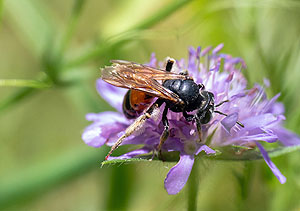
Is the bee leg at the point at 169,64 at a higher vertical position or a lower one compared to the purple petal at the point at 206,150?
higher

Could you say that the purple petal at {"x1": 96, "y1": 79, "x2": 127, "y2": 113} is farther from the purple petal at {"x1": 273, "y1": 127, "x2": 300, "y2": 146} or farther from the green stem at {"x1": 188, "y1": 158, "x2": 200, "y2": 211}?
the purple petal at {"x1": 273, "y1": 127, "x2": 300, "y2": 146}

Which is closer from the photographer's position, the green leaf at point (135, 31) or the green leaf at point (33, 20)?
the green leaf at point (135, 31)

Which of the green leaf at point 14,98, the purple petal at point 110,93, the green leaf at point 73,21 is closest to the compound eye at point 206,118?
the purple petal at point 110,93

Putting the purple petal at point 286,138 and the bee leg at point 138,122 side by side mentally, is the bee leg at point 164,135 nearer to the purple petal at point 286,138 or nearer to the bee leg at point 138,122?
the bee leg at point 138,122

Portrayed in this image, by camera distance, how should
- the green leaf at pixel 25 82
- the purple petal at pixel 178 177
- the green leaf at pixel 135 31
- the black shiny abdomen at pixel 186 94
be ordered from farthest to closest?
the green leaf at pixel 135 31 → the green leaf at pixel 25 82 → the black shiny abdomen at pixel 186 94 → the purple petal at pixel 178 177

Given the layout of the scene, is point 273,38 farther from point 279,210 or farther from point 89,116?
point 89,116

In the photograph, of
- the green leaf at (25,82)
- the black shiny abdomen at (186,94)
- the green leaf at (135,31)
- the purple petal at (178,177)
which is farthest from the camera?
the green leaf at (135,31)
